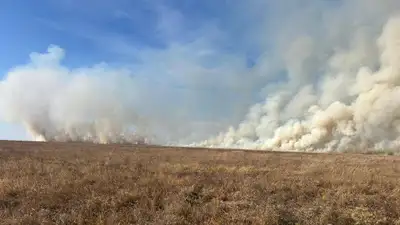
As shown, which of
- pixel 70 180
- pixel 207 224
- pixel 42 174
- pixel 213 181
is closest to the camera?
pixel 207 224

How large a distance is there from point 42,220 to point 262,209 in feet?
20.2

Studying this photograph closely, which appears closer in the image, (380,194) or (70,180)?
(380,194)

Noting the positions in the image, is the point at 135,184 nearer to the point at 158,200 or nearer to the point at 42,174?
the point at 158,200

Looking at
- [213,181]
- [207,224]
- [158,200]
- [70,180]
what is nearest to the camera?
[207,224]

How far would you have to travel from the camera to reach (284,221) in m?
11.4

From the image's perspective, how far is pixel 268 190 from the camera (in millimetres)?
16234

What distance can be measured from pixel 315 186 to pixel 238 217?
713 centimetres

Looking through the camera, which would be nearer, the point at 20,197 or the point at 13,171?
the point at 20,197

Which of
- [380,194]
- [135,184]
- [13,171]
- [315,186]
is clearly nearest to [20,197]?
[135,184]

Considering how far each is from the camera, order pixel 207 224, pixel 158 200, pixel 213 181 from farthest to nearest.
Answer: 1. pixel 213 181
2. pixel 158 200
3. pixel 207 224

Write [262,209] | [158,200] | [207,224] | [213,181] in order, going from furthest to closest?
[213,181] → [158,200] → [262,209] → [207,224]

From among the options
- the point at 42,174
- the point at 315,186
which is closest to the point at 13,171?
the point at 42,174

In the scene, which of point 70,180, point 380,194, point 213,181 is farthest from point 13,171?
point 380,194

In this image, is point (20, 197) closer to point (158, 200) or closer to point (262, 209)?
point (158, 200)
